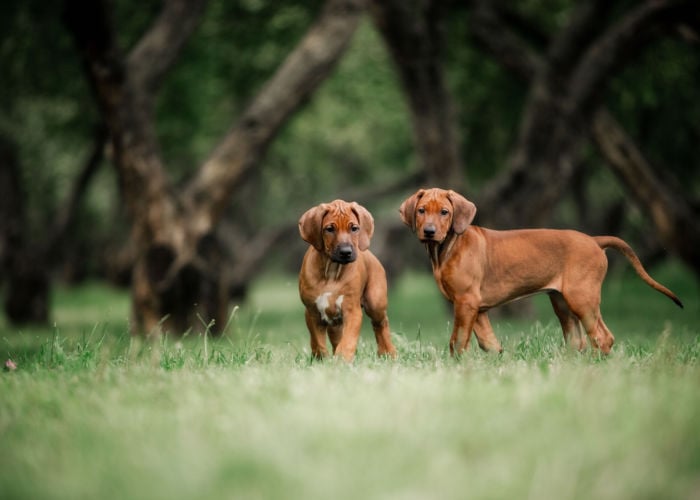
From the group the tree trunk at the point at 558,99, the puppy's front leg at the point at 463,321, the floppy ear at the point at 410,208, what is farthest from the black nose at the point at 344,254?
the tree trunk at the point at 558,99

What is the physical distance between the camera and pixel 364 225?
5465 mm

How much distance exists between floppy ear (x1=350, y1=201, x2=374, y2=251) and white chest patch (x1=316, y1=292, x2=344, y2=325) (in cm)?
39

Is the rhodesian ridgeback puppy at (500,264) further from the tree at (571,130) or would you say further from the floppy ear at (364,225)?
the tree at (571,130)

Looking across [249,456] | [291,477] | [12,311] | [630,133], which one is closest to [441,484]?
[291,477]

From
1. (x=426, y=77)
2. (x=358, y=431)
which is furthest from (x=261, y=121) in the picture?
(x=358, y=431)

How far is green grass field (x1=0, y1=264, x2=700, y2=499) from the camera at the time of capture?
2.72 m

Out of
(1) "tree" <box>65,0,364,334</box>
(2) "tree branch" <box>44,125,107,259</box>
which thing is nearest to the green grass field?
(1) "tree" <box>65,0,364,334</box>

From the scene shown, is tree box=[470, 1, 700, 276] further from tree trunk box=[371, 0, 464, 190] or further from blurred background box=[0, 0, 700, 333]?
tree trunk box=[371, 0, 464, 190]

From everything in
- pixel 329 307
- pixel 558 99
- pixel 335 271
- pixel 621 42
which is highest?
pixel 621 42

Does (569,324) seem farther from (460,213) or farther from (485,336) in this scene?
(460,213)

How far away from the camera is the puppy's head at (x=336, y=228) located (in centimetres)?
523

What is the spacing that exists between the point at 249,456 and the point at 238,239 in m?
21.4

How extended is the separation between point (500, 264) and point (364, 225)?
1.01 metres

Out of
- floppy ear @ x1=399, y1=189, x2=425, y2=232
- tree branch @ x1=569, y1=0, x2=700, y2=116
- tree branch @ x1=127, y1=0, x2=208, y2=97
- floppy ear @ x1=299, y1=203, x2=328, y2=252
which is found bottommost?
floppy ear @ x1=299, y1=203, x2=328, y2=252
